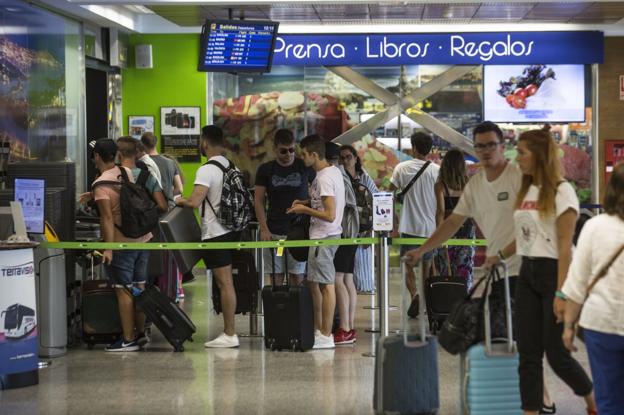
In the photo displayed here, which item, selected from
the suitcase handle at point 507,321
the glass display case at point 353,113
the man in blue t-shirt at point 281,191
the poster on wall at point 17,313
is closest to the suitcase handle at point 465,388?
the suitcase handle at point 507,321

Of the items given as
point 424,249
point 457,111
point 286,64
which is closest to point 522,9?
point 457,111

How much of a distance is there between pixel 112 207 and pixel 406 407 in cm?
371

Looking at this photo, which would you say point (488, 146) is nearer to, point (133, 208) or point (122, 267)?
point (133, 208)

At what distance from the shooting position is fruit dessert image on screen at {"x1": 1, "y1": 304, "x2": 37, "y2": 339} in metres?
7.16

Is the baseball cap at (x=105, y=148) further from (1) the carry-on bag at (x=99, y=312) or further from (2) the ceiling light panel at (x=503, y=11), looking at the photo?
(2) the ceiling light panel at (x=503, y=11)

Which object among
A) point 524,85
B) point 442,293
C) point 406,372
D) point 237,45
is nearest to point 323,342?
Result: point 442,293

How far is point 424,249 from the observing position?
5875mm

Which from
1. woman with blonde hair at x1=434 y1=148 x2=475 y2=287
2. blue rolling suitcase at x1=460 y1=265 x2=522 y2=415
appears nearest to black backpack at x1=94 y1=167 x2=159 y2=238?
woman with blonde hair at x1=434 y1=148 x2=475 y2=287

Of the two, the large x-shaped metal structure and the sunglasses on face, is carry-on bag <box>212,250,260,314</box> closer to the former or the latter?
the sunglasses on face

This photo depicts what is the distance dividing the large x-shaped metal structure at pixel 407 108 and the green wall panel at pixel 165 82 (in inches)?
73.3

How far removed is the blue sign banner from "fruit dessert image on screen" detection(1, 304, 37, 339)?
7.65 metres

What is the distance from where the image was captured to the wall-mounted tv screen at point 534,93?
14773 millimetres

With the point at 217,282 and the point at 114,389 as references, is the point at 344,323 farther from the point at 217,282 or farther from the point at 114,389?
the point at 114,389

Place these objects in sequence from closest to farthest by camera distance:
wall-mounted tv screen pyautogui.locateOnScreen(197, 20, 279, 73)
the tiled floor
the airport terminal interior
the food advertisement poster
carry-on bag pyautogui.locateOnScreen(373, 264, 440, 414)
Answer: carry-on bag pyautogui.locateOnScreen(373, 264, 440, 414), the tiled floor, the airport terminal interior, the food advertisement poster, wall-mounted tv screen pyautogui.locateOnScreen(197, 20, 279, 73)
